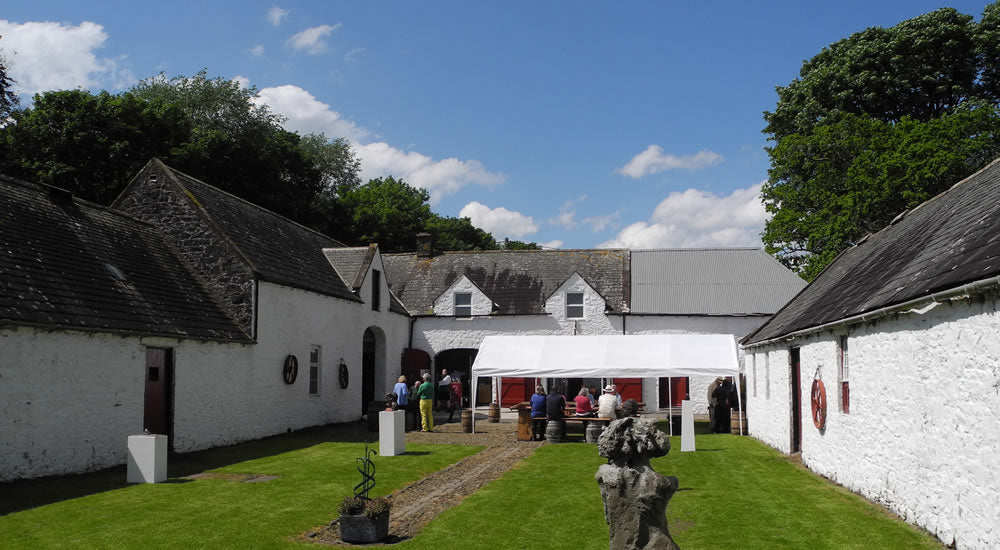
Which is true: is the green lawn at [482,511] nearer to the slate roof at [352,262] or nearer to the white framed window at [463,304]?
the slate roof at [352,262]

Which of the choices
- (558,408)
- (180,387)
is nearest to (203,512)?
(180,387)

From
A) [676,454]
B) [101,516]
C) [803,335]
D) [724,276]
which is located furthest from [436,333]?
[101,516]

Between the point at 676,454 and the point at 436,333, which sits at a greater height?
the point at 436,333

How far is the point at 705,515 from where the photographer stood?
10.5 m

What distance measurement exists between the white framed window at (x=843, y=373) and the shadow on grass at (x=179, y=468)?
35.9 ft

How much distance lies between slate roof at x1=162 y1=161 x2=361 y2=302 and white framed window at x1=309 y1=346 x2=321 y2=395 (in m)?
1.87

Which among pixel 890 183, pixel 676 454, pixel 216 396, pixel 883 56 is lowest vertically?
pixel 676 454

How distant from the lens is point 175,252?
2105 cm

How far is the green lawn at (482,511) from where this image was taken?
29.7 ft

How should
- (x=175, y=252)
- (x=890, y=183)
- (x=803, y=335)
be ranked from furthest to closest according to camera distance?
1. (x=890, y=183)
2. (x=175, y=252)
3. (x=803, y=335)

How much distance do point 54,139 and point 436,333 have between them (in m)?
17.4

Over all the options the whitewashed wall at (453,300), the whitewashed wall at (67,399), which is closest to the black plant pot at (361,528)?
the whitewashed wall at (67,399)

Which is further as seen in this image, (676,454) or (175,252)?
(175,252)

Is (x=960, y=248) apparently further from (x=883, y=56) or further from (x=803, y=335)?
(x=883, y=56)
